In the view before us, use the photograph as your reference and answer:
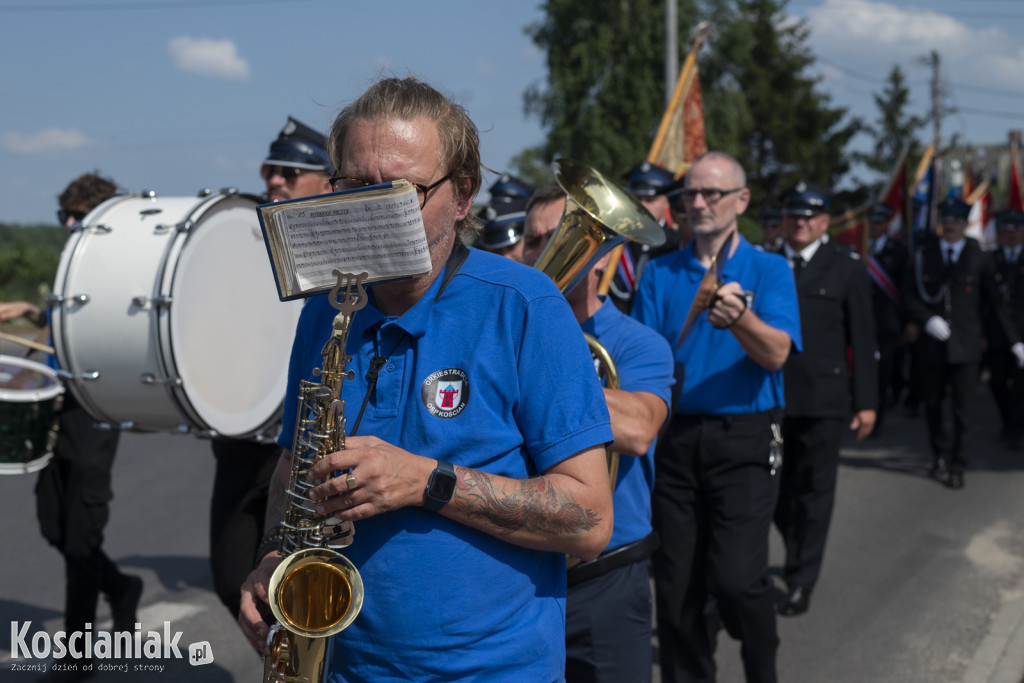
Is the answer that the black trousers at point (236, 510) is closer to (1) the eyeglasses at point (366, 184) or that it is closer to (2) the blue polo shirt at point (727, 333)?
(2) the blue polo shirt at point (727, 333)

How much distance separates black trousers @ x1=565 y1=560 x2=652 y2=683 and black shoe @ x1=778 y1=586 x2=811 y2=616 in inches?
108

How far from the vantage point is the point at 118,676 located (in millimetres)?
4441

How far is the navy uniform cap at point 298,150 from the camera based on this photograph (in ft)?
Answer: 13.8

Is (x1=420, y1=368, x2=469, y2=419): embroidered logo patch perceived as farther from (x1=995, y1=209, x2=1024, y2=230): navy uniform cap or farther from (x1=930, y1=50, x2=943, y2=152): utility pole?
(x1=930, y1=50, x2=943, y2=152): utility pole

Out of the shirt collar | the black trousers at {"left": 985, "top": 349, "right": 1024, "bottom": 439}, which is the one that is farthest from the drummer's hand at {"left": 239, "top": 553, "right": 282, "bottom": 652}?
the black trousers at {"left": 985, "top": 349, "right": 1024, "bottom": 439}

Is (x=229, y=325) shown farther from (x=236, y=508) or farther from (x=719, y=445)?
(x=719, y=445)

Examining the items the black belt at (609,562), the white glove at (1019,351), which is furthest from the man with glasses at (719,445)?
the white glove at (1019,351)

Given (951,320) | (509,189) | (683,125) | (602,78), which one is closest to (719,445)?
(509,189)

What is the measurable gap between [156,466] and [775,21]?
4109 centimetres

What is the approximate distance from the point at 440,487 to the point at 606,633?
127 cm

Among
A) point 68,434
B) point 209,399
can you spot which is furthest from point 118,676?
point 209,399

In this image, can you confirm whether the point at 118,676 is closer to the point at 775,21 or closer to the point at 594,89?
the point at 594,89

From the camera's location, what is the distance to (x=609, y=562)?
282 cm

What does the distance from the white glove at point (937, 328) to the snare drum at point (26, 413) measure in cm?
666
